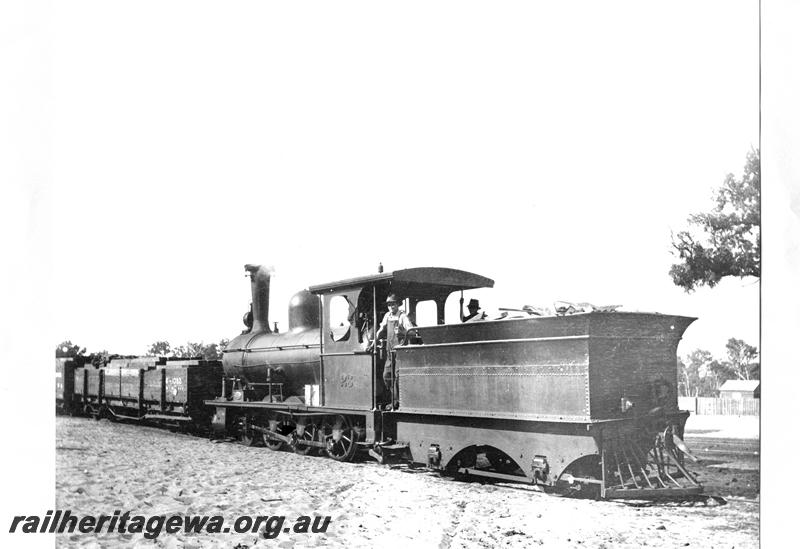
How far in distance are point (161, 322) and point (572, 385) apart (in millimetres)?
3429

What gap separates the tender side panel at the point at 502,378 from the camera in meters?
4.83

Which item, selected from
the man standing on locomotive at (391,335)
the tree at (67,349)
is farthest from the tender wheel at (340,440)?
the tree at (67,349)

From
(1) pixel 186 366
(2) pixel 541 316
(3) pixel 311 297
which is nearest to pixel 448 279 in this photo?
(2) pixel 541 316

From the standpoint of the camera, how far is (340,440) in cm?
725

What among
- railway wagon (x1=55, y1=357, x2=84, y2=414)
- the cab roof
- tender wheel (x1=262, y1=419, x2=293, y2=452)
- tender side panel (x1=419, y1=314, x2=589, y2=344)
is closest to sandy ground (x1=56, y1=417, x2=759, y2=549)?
tender side panel (x1=419, y1=314, x2=589, y2=344)

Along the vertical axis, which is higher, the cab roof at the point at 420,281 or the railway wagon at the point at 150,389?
the cab roof at the point at 420,281

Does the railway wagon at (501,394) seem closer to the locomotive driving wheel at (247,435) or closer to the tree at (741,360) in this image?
the tree at (741,360)

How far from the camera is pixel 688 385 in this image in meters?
4.84

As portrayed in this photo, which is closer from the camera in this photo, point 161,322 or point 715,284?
point 715,284

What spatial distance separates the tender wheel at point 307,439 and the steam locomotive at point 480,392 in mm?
16

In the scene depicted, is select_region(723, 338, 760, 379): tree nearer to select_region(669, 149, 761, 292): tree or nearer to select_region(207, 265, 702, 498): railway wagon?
select_region(669, 149, 761, 292): tree

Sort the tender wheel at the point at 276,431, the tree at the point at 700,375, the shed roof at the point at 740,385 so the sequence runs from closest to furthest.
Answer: the shed roof at the point at 740,385, the tree at the point at 700,375, the tender wheel at the point at 276,431

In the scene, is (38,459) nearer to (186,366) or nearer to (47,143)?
(47,143)

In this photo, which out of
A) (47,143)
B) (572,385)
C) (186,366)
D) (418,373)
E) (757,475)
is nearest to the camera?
(757,475)
